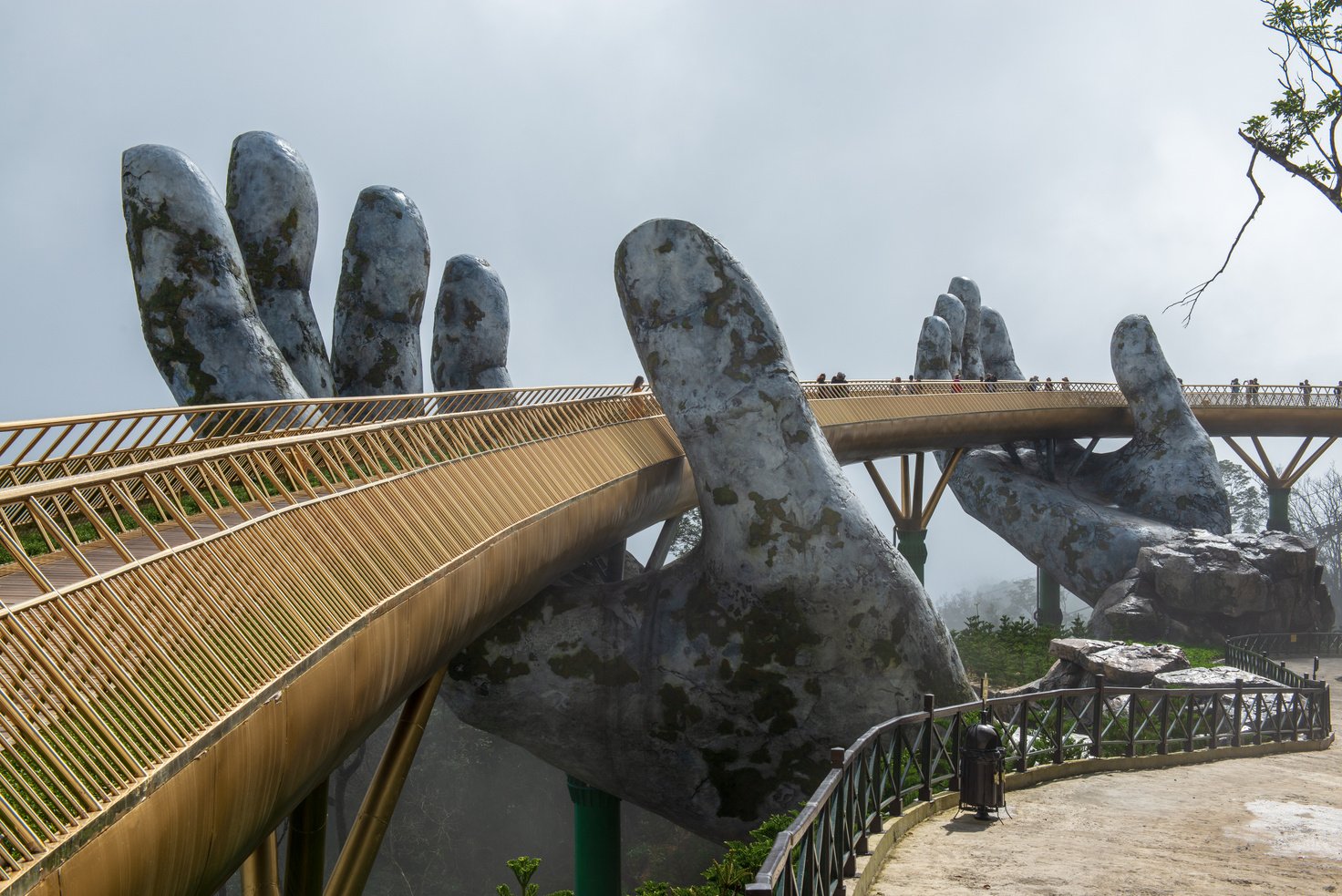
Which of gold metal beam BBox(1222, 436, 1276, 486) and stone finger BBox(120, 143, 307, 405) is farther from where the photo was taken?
gold metal beam BBox(1222, 436, 1276, 486)

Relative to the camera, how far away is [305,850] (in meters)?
13.9

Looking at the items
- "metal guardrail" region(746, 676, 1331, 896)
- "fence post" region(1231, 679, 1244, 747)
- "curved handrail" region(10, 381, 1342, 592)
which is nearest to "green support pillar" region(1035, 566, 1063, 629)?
"curved handrail" region(10, 381, 1342, 592)

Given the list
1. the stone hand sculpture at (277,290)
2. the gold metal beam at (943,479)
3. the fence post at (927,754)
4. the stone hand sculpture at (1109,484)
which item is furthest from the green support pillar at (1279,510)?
the fence post at (927,754)

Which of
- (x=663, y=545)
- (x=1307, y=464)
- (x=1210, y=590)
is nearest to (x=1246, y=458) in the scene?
(x=1307, y=464)

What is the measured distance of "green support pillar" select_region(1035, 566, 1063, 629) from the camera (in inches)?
1483

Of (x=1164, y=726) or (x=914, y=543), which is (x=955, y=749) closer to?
(x=1164, y=726)

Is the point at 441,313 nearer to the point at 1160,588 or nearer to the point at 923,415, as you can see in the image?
the point at 923,415

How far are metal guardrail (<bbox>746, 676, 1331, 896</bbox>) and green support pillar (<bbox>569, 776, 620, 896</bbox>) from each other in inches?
215

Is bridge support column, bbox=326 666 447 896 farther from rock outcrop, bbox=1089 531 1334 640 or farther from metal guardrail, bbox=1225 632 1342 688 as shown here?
rock outcrop, bbox=1089 531 1334 640

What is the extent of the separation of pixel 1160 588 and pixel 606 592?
18.2m

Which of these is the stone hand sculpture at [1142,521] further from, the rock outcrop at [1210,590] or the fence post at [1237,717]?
the fence post at [1237,717]

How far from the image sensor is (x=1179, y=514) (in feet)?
111

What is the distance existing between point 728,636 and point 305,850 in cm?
571

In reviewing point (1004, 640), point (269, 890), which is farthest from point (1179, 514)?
point (269, 890)
